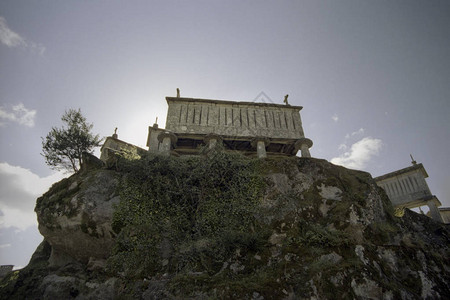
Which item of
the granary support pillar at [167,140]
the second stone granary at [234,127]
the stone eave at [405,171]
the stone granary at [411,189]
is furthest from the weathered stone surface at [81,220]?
the stone eave at [405,171]

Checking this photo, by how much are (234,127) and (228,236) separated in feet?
23.6

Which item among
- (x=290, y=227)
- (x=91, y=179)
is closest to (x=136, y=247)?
(x=91, y=179)

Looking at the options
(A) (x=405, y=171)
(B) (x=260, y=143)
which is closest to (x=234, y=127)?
(B) (x=260, y=143)

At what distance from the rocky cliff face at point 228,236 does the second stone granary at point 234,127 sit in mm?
2967

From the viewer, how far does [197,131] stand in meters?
13.3

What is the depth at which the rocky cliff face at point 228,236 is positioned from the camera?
6.66m

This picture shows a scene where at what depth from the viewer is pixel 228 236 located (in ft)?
25.6

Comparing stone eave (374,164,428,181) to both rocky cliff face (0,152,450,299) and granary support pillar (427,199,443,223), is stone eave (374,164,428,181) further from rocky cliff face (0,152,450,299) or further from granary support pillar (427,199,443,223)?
rocky cliff face (0,152,450,299)

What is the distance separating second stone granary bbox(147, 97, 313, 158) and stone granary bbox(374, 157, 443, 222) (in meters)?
9.03

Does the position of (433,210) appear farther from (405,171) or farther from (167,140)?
(167,140)

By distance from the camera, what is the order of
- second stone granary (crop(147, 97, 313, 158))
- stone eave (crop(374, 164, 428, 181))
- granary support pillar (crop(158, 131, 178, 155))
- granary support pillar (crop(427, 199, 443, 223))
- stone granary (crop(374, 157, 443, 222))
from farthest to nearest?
stone eave (crop(374, 164, 428, 181)) < stone granary (crop(374, 157, 443, 222)) < granary support pillar (crop(427, 199, 443, 223)) < second stone granary (crop(147, 97, 313, 158)) < granary support pillar (crop(158, 131, 178, 155))

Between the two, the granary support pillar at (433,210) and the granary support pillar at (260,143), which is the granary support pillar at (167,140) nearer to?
the granary support pillar at (260,143)

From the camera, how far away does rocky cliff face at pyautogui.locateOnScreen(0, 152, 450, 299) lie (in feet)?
21.9

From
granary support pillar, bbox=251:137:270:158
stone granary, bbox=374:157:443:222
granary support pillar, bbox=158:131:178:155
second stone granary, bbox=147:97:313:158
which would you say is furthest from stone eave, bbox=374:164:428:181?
granary support pillar, bbox=158:131:178:155
